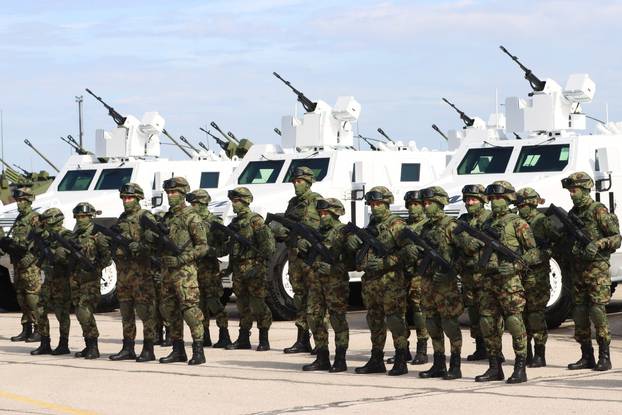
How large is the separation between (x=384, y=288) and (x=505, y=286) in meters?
1.08

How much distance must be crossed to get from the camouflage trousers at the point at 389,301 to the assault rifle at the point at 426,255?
0.85ft

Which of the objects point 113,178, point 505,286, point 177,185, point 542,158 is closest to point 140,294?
point 177,185

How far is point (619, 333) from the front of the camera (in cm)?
1505

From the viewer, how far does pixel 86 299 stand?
12.9 metres

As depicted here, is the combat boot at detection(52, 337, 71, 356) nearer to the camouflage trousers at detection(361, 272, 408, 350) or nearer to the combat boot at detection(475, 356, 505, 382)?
the camouflage trousers at detection(361, 272, 408, 350)

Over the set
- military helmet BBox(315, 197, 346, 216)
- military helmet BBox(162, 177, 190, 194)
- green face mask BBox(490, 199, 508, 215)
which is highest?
military helmet BBox(162, 177, 190, 194)

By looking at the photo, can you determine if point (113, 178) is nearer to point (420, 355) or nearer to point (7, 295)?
point (7, 295)

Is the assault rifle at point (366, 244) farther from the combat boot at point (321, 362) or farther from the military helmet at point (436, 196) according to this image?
the combat boot at point (321, 362)

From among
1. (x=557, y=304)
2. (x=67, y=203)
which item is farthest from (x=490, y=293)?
(x=67, y=203)

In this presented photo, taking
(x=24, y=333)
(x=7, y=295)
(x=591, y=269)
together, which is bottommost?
(x=24, y=333)

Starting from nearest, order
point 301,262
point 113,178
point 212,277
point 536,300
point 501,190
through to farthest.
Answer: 1. point 501,190
2. point 536,300
3. point 301,262
4. point 212,277
5. point 113,178

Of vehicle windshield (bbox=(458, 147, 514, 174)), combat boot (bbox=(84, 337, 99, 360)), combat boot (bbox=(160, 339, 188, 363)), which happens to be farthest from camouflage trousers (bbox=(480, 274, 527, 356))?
vehicle windshield (bbox=(458, 147, 514, 174))

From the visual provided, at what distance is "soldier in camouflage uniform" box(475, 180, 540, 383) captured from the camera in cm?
1066

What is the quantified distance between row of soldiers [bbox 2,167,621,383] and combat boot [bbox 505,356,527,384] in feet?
0.03
